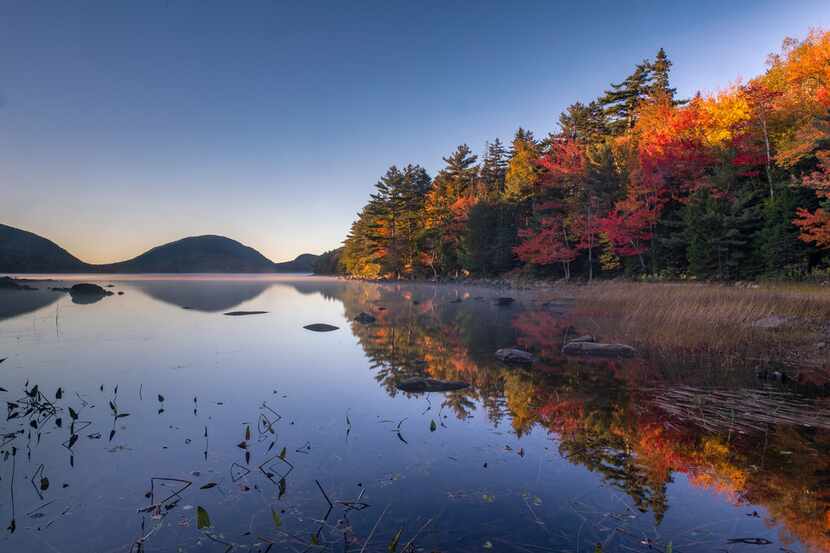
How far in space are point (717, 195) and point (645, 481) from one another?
102 feet

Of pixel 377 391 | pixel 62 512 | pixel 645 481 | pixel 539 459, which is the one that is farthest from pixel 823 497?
pixel 62 512

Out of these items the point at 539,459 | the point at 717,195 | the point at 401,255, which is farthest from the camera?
the point at 401,255

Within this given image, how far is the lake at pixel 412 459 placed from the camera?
4082 millimetres

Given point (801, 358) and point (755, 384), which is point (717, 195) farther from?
point (755, 384)

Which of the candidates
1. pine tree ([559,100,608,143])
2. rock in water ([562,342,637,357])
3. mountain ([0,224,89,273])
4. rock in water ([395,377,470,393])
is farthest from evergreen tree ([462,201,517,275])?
mountain ([0,224,89,273])

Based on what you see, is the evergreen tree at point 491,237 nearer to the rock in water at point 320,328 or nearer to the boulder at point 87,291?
the rock in water at point 320,328

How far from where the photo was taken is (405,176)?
67.1 m

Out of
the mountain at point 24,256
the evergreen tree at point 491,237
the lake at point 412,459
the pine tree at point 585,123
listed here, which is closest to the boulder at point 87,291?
the lake at point 412,459

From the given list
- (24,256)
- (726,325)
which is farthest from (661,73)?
(24,256)

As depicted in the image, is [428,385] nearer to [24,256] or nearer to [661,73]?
[661,73]

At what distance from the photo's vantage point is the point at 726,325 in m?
15.3

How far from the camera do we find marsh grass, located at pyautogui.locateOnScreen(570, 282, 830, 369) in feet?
38.4

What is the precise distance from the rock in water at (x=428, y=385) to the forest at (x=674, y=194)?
22.7m

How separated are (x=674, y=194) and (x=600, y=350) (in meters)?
26.9
